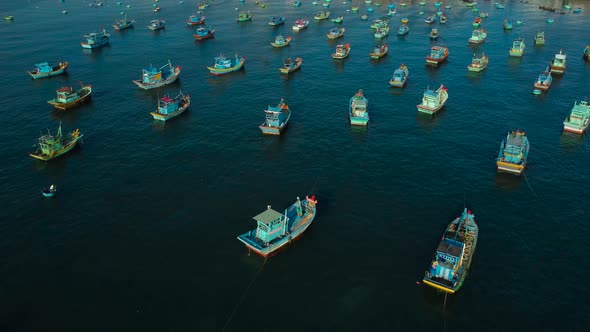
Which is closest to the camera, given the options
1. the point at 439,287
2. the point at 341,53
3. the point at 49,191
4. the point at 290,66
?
the point at 439,287

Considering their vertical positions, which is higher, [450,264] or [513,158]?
[513,158]

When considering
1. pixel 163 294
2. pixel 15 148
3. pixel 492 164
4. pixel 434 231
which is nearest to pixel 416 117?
pixel 492 164

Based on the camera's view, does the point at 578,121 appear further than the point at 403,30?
No

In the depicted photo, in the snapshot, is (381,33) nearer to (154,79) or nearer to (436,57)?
(436,57)

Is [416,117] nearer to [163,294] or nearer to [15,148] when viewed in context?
[163,294]

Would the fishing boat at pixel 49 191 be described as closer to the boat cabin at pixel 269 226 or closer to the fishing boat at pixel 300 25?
the boat cabin at pixel 269 226

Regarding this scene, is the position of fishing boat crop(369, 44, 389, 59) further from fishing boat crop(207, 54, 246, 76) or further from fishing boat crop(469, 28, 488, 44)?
fishing boat crop(207, 54, 246, 76)

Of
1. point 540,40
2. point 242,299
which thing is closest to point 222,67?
point 242,299
